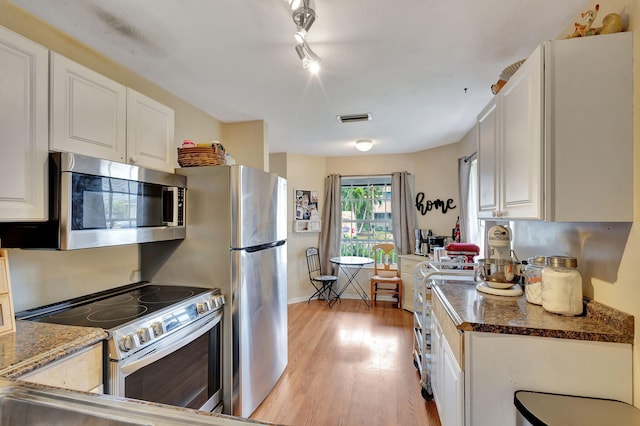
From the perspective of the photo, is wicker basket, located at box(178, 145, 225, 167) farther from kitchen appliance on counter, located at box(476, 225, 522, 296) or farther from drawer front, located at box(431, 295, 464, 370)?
kitchen appliance on counter, located at box(476, 225, 522, 296)

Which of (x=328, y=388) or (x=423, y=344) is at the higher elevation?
(x=423, y=344)

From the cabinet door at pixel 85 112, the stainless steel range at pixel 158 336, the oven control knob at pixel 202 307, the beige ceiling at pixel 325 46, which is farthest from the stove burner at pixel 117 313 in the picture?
the beige ceiling at pixel 325 46

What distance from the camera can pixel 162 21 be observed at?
4.84ft

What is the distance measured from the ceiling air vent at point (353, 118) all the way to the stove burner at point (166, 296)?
6.88 feet

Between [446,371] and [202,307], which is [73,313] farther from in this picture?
[446,371]

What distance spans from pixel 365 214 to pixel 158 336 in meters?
3.91

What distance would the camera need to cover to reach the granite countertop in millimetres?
1144

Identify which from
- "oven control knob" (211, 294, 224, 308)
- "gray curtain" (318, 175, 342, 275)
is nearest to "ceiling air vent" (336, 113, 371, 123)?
"gray curtain" (318, 175, 342, 275)

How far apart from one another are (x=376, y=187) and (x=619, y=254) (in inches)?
147

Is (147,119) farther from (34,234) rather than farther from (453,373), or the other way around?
(453,373)

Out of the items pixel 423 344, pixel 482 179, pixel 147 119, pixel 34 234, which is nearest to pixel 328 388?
pixel 423 344

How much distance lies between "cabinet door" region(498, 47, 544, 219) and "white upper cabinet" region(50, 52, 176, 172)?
2018 mm

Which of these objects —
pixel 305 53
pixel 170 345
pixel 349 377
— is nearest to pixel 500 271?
pixel 349 377

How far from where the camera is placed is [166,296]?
1731 mm
